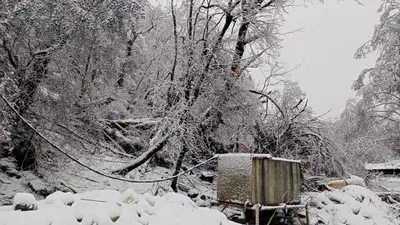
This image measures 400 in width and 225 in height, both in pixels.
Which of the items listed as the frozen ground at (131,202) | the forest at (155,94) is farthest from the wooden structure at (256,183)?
the forest at (155,94)

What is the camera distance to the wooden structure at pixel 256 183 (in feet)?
19.8

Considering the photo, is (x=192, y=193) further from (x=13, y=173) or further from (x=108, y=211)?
(x=108, y=211)

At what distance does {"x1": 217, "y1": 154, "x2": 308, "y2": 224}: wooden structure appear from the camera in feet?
19.8

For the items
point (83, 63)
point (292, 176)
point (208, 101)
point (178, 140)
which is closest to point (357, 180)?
point (292, 176)

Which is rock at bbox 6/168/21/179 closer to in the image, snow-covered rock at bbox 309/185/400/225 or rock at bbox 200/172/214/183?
rock at bbox 200/172/214/183

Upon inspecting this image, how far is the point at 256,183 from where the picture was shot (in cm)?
604

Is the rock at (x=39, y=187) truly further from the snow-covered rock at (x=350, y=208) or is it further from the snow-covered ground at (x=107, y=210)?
the snow-covered rock at (x=350, y=208)

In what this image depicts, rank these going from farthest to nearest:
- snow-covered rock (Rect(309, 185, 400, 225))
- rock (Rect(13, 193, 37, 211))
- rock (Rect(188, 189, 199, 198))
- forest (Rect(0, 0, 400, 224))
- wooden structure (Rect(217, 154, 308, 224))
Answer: rock (Rect(188, 189, 199, 198))
snow-covered rock (Rect(309, 185, 400, 225))
wooden structure (Rect(217, 154, 308, 224))
forest (Rect(0, 0, 400, 224))
rock (Rect(13, 193, 37, 211))

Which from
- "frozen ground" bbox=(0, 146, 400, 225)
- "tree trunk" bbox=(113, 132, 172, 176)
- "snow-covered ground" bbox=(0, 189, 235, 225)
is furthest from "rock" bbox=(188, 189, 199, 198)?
"snow-covered ground" bbox=(0, 189, 235, 225)

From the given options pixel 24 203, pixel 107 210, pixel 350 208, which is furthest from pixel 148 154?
pixel 350 208

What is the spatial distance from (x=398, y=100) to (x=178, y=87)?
9.96 meters

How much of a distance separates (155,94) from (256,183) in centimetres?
331

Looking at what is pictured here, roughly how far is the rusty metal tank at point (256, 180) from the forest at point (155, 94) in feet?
3.83

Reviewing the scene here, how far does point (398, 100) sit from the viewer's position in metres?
12.6
